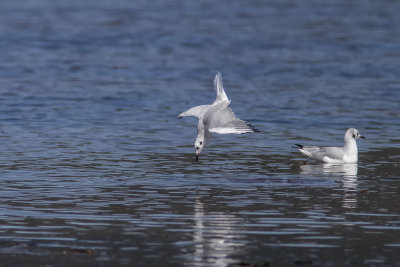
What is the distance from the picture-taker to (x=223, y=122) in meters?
14.9

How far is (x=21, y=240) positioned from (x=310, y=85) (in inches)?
735

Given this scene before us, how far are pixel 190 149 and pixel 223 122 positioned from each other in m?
2.95

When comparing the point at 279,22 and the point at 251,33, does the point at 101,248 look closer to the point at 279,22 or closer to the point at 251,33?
the point at 251,33

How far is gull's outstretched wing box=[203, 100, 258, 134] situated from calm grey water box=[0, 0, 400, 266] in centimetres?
80

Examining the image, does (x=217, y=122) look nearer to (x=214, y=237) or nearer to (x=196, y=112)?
(x=196, y=112)

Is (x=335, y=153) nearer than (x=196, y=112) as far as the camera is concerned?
No

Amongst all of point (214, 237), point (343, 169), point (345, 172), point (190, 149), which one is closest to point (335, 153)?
point (343, 169)

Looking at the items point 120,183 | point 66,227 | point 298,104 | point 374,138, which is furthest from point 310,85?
point 66,227

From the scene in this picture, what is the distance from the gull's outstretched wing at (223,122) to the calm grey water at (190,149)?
31.7 inches

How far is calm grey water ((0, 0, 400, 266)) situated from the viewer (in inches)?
400

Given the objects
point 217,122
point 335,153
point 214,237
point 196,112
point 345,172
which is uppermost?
point 196,112

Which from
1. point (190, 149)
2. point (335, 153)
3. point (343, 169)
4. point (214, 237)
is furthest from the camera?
point (190, 149)

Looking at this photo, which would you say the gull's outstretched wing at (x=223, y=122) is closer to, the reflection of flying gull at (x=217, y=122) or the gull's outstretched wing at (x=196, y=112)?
the reflection of flying gull at (x=217, y=122)

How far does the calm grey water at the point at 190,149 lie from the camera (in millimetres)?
10164
